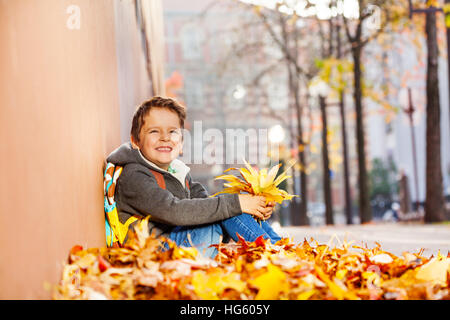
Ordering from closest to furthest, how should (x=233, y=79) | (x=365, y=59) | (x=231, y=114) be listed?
(x=365, y=59) < (x=233, y=79) < (x=231, y=114)

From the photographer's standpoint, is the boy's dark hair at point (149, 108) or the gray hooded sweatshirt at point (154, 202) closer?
the gray hooded sweatshirt at point (154, 202)

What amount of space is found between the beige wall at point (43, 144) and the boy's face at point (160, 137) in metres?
0.48

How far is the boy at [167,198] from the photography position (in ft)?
8.66

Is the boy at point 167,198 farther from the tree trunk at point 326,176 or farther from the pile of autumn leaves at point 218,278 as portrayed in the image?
the tree trunk at point 326,176

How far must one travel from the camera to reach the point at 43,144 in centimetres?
171

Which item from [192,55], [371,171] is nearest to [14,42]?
[371,171]

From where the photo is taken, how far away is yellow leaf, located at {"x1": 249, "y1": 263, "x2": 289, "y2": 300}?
1.62 meters

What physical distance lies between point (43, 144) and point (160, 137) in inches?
51.0

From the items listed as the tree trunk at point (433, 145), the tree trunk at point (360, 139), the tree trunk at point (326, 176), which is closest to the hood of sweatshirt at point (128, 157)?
the tree trunk at point (433, 145)

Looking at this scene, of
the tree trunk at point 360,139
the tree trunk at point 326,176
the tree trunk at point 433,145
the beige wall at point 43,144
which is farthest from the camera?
the tree trunk at point 326,176

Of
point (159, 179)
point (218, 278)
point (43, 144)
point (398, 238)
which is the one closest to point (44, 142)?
point (43, 144)
